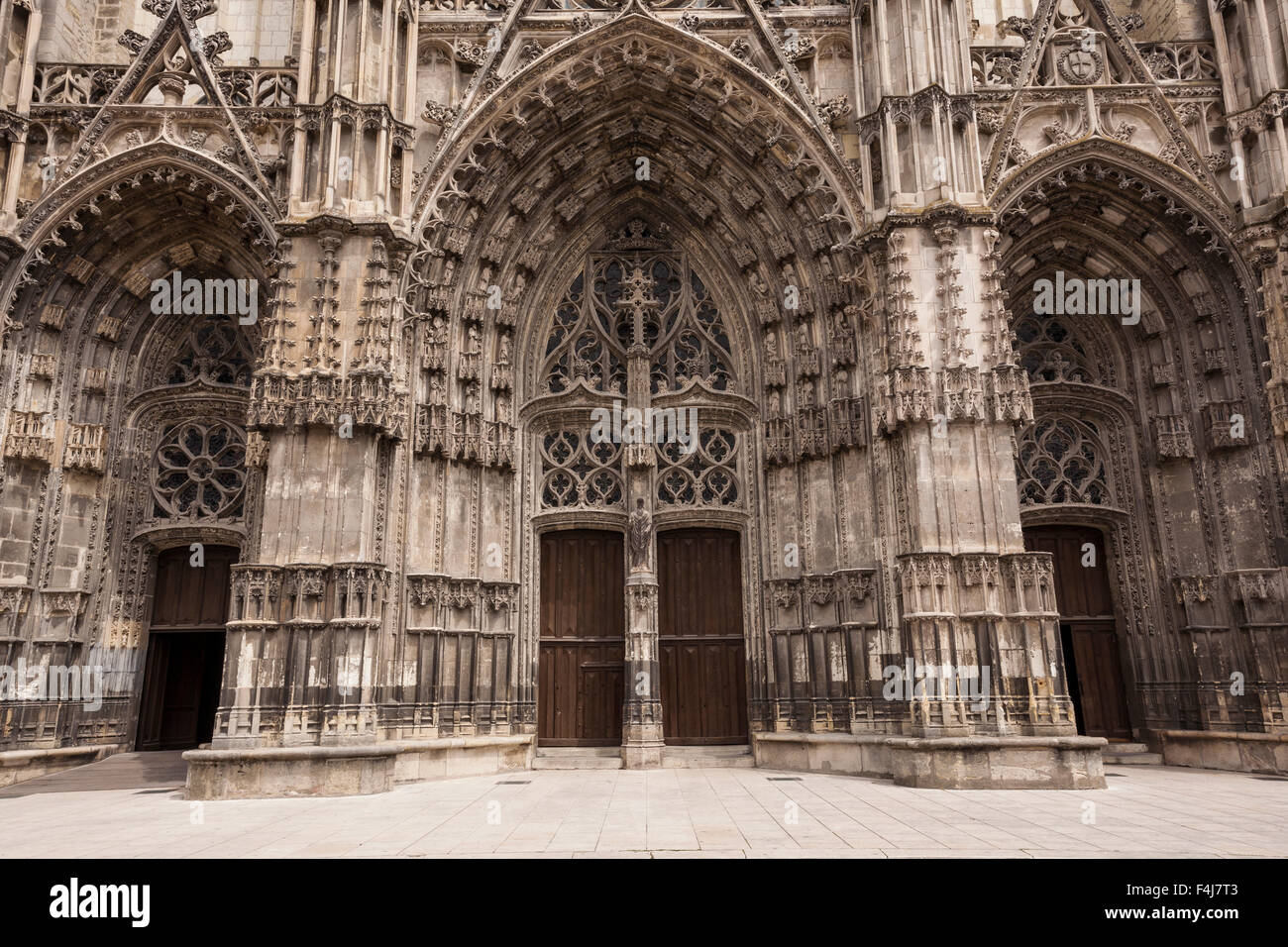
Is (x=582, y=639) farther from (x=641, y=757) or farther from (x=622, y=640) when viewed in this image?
(x=641, y=757)

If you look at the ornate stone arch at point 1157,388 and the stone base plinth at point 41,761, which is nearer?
the stone base plinth at point 41,761

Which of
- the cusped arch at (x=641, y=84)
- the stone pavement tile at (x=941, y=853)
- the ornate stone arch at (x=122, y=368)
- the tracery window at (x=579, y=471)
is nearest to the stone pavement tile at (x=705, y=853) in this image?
the stone pavement tile at (x=941, y=853)

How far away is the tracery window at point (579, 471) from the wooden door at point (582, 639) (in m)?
0.60

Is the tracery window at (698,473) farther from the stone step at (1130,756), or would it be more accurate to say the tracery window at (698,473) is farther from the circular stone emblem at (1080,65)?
the circular stone emblem at (1080,65)

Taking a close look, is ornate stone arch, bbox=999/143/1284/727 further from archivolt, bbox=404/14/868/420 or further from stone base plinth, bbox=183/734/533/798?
stone base plinth, bbox=183/734/533/798

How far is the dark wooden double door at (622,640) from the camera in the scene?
1475cm

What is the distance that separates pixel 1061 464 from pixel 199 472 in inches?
581

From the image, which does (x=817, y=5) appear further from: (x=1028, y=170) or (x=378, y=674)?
(x=378, y=674)

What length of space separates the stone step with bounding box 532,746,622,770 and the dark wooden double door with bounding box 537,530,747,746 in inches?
5.1

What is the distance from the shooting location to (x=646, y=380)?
15820 millimetres

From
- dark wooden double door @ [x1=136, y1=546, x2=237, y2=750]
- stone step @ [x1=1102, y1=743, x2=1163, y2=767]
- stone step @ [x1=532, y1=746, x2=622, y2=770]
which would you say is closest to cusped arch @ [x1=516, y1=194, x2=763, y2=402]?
stone step @ [x1=532, y1=746, x2=622, y2=770]

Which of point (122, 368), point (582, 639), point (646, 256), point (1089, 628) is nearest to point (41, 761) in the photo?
point (122, 368)

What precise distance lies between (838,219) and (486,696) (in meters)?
9.26

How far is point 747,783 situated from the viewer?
11.5 m
